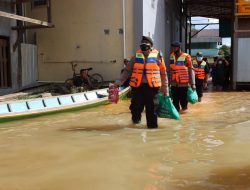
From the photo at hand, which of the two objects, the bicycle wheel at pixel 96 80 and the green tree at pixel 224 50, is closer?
the bicycle wheel at pixel 96 80

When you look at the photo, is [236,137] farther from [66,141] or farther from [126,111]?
[126,111]

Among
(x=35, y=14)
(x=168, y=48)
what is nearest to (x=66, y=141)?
(x=35, y=14)

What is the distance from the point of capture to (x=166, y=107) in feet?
27.3

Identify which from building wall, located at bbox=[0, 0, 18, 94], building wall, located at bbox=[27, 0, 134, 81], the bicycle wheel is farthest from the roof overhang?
building wall, located at bbox=[0, 0, 18, 94]

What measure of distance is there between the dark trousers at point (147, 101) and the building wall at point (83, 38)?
341 inches

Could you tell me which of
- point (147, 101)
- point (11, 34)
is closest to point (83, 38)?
point (11, 34)

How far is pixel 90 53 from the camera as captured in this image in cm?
1764

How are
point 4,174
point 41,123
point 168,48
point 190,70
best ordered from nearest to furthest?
1. point 4,174
2. point 41,123
3. point 190,70
4. point 168,48

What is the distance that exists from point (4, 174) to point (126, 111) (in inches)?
256

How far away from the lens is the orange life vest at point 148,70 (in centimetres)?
784

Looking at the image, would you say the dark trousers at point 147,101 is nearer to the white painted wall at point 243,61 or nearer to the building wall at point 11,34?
the building wall at point 11,34

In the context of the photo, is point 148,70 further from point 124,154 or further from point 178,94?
point 178,94

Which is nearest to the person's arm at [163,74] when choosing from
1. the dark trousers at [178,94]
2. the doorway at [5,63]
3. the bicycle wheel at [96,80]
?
the dark trousers at [178,94]

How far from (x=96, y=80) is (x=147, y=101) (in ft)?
30.2
